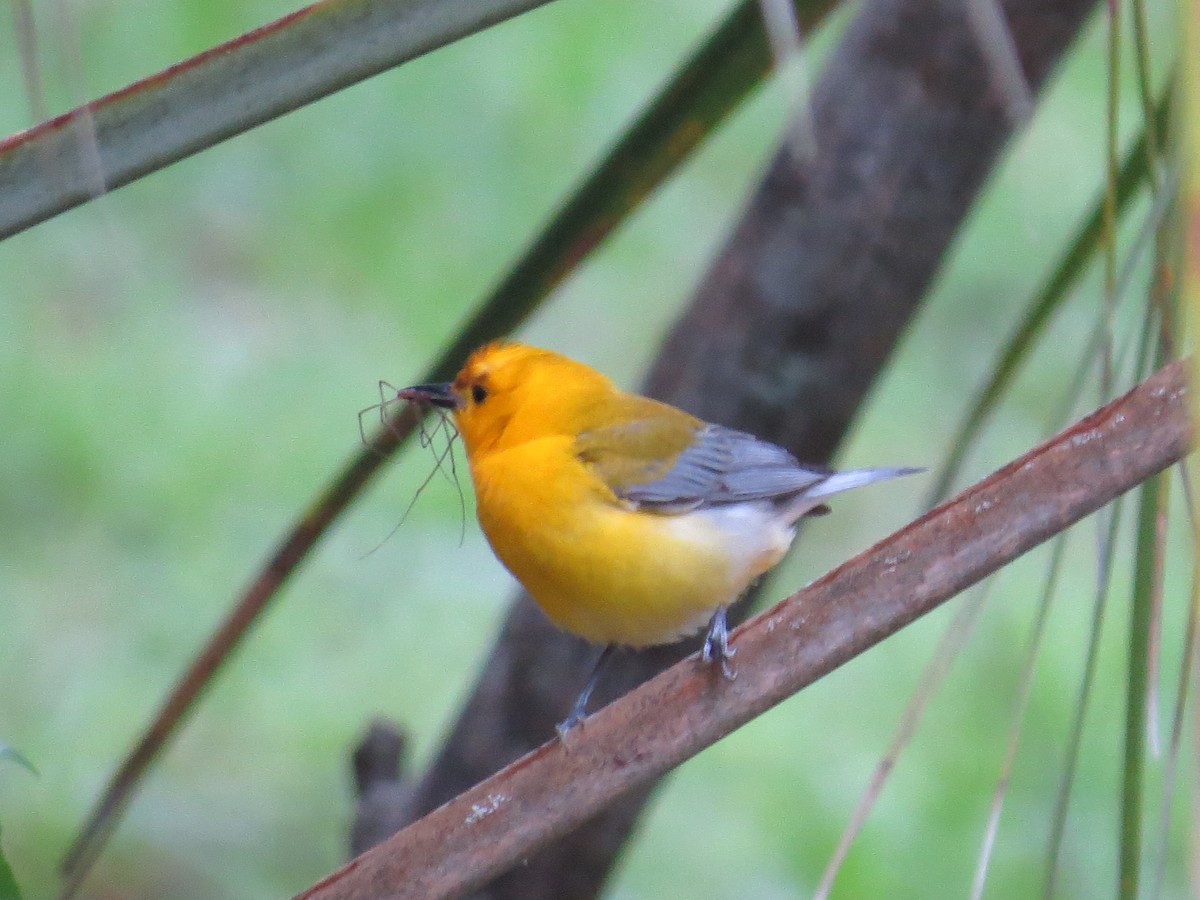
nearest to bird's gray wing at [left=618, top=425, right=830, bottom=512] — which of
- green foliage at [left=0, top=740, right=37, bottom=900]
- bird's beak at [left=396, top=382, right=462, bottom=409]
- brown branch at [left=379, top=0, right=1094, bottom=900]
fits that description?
brown branch at [left=379, top=0, right=1094, bottom=900]

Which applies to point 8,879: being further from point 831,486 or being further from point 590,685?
point 831,486

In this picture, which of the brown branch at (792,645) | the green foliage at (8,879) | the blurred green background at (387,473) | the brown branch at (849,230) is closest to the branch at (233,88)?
the green foliage at (8,879)

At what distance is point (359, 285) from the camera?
215 inches

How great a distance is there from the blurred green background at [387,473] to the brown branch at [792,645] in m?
2.28

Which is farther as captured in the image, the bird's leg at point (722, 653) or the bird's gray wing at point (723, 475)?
the bird's gray wing at point (723, 475)

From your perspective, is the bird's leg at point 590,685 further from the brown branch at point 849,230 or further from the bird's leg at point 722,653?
the bird's leg at point 722,653

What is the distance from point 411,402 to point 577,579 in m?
0.29

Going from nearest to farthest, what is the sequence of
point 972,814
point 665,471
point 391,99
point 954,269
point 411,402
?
point 411,402 < point 665,471 < point 972,814 < point 954,269 < point 391,99

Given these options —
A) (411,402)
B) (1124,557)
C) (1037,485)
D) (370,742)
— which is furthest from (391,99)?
(1037,485)

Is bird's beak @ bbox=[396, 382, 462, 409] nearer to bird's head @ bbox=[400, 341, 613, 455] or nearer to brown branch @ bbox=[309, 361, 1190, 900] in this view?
bird's head @ bbox=[400, 341, 613, 455]

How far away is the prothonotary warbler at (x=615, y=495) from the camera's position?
190 centimetres

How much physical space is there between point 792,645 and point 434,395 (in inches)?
42.3

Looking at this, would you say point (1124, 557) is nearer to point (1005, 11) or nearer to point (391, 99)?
point (1005, 11)

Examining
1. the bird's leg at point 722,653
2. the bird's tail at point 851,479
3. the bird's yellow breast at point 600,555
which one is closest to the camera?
the bird's leg at point 722,653
